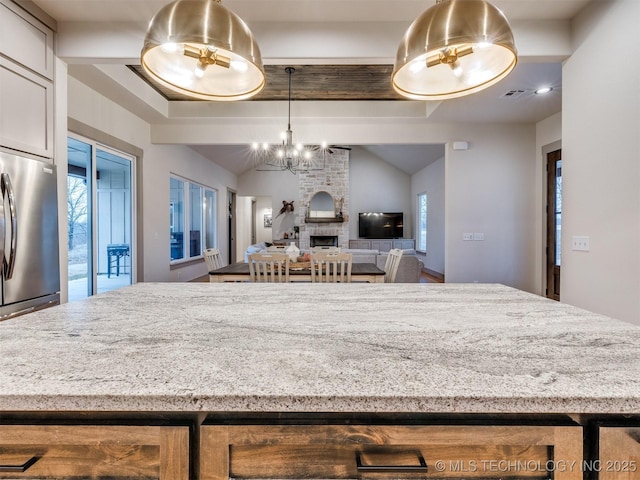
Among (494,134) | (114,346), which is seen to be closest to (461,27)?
(114,346)

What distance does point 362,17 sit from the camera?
2.58 m

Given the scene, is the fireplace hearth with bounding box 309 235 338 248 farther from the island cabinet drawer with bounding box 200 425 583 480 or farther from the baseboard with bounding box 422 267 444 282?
the island cabinet drawer with bounding box 200 425 583 480

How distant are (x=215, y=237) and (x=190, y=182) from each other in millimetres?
1832

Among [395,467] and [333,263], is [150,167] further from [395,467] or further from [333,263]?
[395,467]

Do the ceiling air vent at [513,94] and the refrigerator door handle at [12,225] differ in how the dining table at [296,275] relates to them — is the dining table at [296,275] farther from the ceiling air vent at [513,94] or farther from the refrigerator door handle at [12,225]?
the ceiling air vent at [513,94]

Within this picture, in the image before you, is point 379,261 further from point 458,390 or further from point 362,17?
point 458,390

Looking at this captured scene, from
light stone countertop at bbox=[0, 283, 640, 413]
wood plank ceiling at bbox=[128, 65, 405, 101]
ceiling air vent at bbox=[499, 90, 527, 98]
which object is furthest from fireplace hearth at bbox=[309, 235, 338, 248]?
light stone countertop at bbox=[0, 283, 640, 413]

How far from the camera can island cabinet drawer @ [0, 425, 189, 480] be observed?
0.63 metres

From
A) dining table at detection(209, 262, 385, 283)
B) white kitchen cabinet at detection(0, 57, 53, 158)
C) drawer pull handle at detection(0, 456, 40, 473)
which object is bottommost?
drawer pull handle at detection(0, 456, 40, 473)

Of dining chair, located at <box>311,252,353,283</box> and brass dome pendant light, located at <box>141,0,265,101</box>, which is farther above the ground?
brass dome pendant light, located at <box>141,0,265,101</box>

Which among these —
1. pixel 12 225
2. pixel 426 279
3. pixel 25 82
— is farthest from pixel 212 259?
pixel 426 279

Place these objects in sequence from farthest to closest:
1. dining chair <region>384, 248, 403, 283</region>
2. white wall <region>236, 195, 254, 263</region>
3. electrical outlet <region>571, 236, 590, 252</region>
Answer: white wall <region>236, 195, 254, 263</region>
dining chair <region>384, 248, 403, 283</region>
electrical outlet <region>571, 236, 590, 252</region>

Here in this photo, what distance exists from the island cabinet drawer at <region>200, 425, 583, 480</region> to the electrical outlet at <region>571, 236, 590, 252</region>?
7.45ft

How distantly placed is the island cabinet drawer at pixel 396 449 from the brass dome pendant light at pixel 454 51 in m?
1.09
